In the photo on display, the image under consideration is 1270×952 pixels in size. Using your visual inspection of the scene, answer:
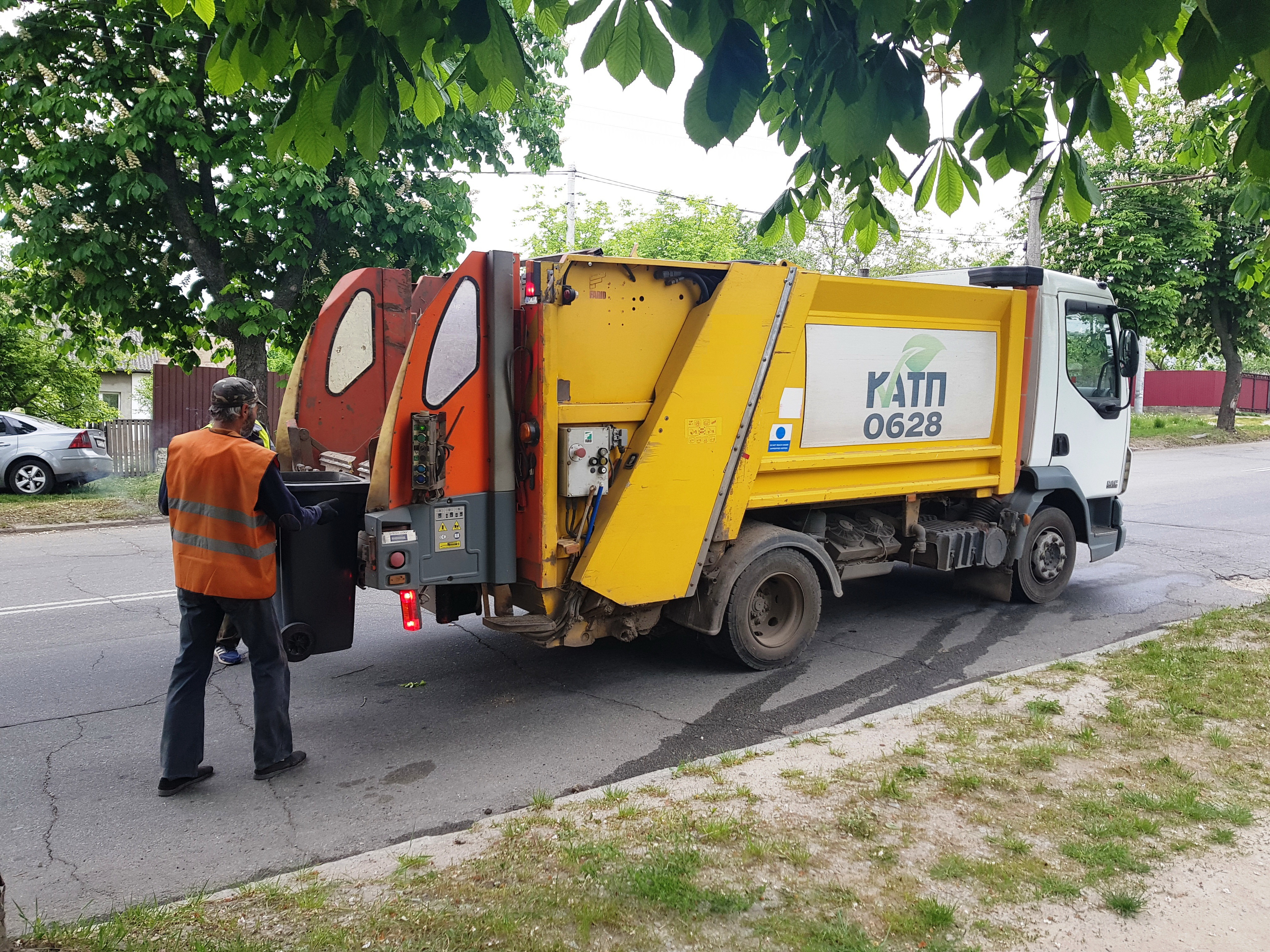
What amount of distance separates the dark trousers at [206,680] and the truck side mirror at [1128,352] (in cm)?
694

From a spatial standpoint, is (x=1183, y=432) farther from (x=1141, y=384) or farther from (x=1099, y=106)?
(x=1099, y=106)

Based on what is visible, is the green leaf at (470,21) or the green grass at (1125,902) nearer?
the green leaf at (470,21)

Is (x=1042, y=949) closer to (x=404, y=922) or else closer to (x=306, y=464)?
(x=404, y=922)

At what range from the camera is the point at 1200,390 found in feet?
139

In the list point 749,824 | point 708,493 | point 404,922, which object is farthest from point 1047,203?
point 404,922

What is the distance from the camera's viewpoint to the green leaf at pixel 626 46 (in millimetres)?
2479

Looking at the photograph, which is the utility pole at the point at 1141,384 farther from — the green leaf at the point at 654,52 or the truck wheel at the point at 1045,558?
the green leaf at the point at 654,52

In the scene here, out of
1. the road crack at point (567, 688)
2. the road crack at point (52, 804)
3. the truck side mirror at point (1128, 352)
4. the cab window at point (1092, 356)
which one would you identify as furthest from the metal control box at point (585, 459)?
the truck side mirror at point (1128, 352)

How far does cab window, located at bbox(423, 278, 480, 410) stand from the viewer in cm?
479

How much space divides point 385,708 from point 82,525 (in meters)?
8.17

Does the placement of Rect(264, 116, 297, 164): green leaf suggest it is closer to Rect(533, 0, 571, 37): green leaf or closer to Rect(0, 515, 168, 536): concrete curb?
Rect(533, 0, 571, 37): green leaf

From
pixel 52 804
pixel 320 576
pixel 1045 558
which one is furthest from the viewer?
pixel 1045 558

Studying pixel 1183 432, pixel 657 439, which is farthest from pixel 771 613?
pixel 1183 432

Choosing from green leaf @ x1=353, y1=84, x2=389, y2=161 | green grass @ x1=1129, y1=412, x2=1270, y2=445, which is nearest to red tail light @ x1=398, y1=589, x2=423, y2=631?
green leaf @ x1=353, y1=84, x2=389, y2=161
